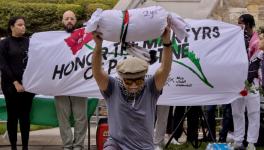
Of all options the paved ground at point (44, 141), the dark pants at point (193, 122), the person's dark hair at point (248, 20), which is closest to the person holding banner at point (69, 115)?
the paved ground at point (44, 141)

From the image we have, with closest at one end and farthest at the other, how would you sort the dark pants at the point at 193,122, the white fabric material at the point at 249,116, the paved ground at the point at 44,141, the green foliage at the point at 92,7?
the white fabric material at the point at 249,116 < the dark pants at the point at 193,122 < the paved ground at the point at 44,141 < the green foliage at the point at 92,7

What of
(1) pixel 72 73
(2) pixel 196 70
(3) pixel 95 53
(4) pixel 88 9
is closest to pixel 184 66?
(2) pixel 196 70

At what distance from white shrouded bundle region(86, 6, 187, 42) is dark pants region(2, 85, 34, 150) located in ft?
11.8

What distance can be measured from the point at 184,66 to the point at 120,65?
360cm

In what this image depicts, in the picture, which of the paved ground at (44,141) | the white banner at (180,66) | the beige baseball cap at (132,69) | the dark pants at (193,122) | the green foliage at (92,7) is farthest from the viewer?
the green foliage at (92,7)

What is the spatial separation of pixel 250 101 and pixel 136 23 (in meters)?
3.84

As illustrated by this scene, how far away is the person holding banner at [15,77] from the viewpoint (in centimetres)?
875

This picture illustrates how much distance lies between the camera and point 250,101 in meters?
8.95

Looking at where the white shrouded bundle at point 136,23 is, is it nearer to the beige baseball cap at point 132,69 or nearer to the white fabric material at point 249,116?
the beige baseball cap at point 132,69

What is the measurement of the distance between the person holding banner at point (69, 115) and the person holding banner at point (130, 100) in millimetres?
3558

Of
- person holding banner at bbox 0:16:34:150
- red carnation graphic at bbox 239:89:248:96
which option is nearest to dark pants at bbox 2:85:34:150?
person holding banner at bbox 0:16:34:150

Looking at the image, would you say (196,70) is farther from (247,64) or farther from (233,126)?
(233,126)

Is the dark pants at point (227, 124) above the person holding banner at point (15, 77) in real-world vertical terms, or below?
below

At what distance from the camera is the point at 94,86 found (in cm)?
878
